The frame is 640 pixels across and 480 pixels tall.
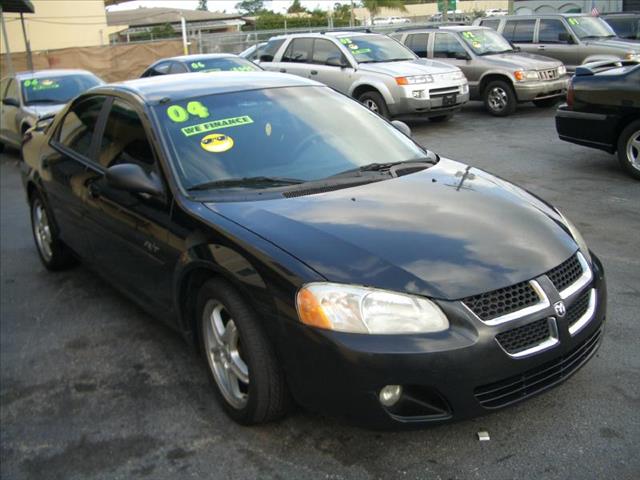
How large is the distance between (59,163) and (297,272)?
2.99 meters

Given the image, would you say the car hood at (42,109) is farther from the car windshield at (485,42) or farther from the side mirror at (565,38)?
the side mirror at (565,38)

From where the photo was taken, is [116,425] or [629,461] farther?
[116,425]

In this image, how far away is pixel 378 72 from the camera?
11.9 m

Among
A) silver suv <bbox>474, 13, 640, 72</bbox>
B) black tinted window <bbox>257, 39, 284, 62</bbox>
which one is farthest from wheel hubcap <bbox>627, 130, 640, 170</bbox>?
black tinted window <bbox>257, 39, 284, 62</bbox>

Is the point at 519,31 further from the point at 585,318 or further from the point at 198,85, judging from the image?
the point at 585,318

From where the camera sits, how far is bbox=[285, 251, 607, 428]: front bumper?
2.63 metres

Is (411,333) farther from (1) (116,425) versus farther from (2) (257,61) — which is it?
(2) (257,61)

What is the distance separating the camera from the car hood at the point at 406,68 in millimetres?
11750

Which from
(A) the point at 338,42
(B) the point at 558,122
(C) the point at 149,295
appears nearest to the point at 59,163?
(C) the point at 149,295

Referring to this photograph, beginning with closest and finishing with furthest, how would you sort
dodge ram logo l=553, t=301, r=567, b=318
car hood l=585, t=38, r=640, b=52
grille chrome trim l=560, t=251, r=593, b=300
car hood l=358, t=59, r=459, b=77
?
1. dodge ram logo l=553, t=301, r=567, b=318
2. grille chrome trim l=560, t=251, r=593, b=300
3. car hood l=358, t=59, r=459, b=77
4. car hood l=585, t=38, r=640, b=52

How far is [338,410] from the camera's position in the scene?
9.12 feet

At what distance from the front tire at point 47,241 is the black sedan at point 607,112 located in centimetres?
574

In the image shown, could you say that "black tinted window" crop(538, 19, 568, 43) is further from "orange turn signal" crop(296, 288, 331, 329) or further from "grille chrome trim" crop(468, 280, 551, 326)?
"orange turn signal" crop(296, 288, 331, 329)

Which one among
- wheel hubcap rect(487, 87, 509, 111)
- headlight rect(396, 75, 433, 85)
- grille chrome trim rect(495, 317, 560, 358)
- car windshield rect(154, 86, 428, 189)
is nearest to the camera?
grille chrome trim rect(495, 317, 560, 358)
